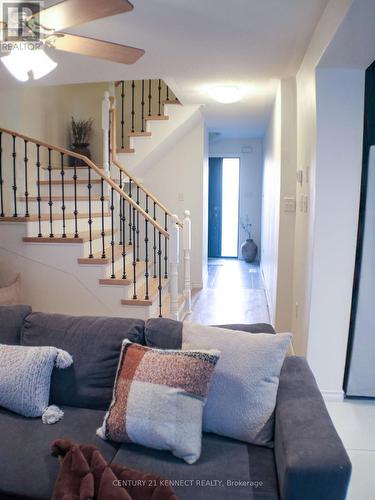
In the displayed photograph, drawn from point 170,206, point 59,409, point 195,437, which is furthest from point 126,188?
point 195,437

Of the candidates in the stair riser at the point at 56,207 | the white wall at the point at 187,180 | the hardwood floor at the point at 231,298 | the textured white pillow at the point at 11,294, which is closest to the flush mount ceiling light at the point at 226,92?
the white wall at the point at 187,180

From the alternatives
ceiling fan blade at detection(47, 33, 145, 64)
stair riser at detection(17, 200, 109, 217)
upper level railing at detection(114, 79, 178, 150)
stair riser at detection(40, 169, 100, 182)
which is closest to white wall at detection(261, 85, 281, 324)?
upper level railing at detection(114, 79, 178, 150)

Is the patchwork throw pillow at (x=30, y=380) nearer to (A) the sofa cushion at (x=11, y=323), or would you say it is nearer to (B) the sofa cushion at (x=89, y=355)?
(B) the sofa cushion at (x=89, y=355)

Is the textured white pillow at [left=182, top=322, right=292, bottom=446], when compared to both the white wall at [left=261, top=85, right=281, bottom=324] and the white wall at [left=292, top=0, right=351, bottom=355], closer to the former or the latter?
the white wall at [left=292, top=0, right=351, bottom=355]

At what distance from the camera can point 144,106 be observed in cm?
610

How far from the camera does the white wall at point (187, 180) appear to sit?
5.79 m

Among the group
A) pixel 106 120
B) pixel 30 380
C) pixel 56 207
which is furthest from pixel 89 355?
pixel 106 120

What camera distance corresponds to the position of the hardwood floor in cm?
473

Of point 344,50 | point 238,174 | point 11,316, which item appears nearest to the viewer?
point 11,316

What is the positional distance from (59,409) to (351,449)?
1.58 metres

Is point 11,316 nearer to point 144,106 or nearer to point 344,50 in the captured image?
point 344,50

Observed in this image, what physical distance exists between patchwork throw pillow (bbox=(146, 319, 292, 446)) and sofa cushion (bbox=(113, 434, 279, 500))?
2.3 inches

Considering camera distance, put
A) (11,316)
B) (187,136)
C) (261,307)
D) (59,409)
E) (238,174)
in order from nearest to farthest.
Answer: (59,409), (11,316), (261,307), (187,136), (238,174)

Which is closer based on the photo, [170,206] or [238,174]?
[170,206]
